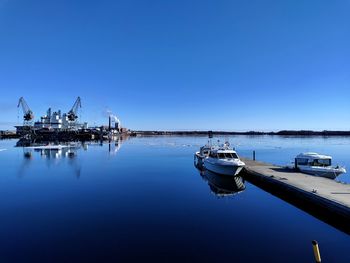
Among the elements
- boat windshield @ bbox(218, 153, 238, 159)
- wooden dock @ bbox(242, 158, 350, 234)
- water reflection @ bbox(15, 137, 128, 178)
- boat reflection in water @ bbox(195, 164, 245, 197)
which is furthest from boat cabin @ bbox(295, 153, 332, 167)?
water reflection @ bbox(15, 137, 128, 178)

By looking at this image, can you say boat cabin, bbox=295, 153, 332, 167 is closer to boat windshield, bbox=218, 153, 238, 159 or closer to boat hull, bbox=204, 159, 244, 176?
boat hull, bbox=204, 159, 244, 176

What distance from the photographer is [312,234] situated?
18.5 metres

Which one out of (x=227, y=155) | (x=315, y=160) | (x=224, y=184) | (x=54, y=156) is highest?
(x=227, y=155)

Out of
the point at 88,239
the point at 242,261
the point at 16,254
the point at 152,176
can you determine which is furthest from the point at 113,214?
the point at 152,176

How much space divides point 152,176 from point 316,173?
71.1ft

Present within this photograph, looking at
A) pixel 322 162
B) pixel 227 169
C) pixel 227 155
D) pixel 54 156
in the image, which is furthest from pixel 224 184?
pixel 54 156

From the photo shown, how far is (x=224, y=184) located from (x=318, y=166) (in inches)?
459

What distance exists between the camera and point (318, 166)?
35.7 metres

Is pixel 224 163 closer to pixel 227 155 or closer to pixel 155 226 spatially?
pixel 227 155

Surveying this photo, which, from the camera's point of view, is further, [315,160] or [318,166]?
[315,160]

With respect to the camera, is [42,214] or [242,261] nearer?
[242,261]

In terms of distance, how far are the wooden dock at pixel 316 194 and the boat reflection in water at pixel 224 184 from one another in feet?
9.40

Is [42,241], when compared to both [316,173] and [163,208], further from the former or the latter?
[316,173]

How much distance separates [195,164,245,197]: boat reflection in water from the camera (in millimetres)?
32081
